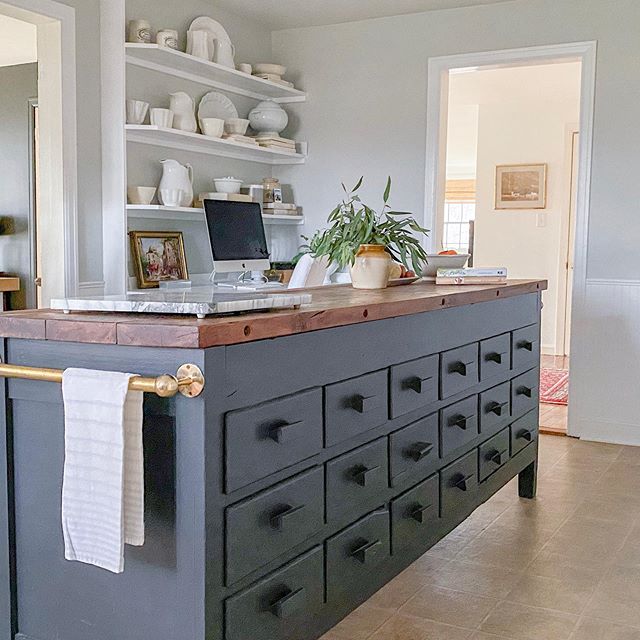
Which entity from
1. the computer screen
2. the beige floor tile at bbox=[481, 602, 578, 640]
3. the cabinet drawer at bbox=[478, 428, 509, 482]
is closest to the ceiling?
the computer screen

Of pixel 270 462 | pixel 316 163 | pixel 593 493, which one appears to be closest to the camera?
pixel 270 462

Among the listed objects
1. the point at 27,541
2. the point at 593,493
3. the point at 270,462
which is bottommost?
the point at 593,493

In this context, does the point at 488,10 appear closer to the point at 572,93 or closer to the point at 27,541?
the point at 572,93

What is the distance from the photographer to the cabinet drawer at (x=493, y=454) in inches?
112

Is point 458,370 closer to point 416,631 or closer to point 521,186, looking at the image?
point 416,631

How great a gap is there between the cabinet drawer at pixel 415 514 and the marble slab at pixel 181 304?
75cm

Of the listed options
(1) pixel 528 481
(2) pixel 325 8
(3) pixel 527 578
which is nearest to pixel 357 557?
(3) pixel 527 578

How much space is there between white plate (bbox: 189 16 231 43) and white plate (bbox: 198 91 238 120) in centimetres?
32

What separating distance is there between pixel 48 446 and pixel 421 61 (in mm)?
4026

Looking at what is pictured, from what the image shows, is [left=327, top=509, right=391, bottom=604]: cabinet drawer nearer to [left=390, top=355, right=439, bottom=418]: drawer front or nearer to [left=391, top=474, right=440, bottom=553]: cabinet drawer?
[left=391, top=474, right=440, bottom=553]: cabinet drawer

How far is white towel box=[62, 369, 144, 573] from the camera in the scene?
1469 mm

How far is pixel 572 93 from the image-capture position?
757 cm

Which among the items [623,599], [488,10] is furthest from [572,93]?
[623,599]

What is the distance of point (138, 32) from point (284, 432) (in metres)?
3.19
